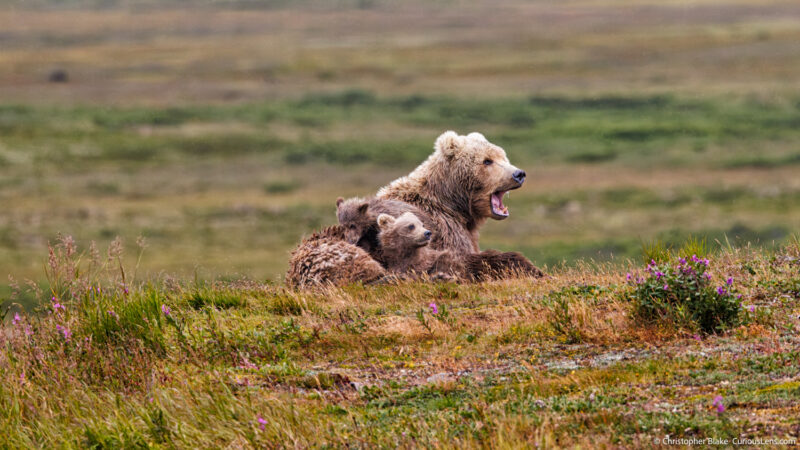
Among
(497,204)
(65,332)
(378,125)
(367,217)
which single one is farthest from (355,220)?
(378,125)

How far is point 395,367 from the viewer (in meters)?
9.34

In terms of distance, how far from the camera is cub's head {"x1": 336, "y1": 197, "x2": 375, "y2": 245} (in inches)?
527

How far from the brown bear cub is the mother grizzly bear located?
0.29 m

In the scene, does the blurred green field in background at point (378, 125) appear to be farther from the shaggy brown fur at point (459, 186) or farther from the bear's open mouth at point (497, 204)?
the bear's open mouth at point (497, 204)

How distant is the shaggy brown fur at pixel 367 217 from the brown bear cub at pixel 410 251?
0.69 ft

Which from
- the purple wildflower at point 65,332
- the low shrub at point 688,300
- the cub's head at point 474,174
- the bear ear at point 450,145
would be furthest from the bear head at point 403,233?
the purple wildflower at point 65,332

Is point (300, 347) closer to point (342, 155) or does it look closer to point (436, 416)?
point (436, 416)

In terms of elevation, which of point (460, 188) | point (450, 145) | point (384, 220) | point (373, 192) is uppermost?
point (450, 145)

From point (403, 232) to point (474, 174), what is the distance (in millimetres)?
1487

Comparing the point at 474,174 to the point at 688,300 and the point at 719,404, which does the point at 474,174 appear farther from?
the point at 719,404

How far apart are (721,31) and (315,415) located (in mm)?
104096

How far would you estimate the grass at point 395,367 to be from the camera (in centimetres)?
750

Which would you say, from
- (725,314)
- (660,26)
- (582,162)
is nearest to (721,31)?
(660,26)

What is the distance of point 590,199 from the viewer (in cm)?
5806
